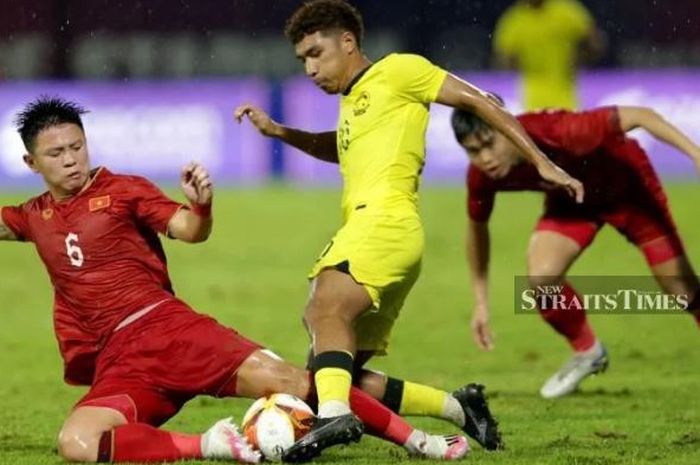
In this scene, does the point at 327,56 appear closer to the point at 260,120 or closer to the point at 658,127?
the point at 260,120

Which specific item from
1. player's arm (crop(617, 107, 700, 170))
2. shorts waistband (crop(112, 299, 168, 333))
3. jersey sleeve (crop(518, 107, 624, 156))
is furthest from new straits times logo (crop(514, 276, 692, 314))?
shorts waistband (crop(112, 299, 168, 333))

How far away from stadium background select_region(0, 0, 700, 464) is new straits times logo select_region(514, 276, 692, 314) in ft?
0.60

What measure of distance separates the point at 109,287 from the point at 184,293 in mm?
7017

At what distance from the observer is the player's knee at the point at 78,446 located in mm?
7047

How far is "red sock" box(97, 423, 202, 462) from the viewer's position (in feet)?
23.1

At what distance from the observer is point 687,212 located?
18.6 m

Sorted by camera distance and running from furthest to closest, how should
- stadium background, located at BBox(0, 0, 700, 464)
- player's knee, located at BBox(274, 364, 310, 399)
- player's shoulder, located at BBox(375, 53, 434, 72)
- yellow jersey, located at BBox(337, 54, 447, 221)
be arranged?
stadium background, located at BBox(0, 0, 700, 464) → player's shoulder, located at BBox(375, 53, 434, 72) → yellow jersey, located at BBox(337, 54, 447, 221) → player's knee, located at BBox(274, 364, 310, 399)

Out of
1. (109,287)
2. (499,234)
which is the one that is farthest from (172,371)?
(499,234)

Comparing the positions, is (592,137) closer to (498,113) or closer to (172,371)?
(498,113)

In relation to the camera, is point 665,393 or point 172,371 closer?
point 172,371

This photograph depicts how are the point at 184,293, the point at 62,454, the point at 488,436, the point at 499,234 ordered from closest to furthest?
1. the point at 62,454
2. the point at 488,436
3. the point at 184,293
4. the point at 499,234

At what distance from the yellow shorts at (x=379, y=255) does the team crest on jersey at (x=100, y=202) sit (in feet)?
3.04

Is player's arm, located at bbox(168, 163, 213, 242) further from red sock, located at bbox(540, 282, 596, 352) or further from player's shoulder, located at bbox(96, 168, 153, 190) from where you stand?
red sock, located at bbox(540, 282, 596, 352)

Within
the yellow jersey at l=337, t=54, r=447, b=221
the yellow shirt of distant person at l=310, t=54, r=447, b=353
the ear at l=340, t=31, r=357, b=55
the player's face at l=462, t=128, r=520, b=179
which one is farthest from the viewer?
the player's face at l=462, t=128, r=520, b=179
